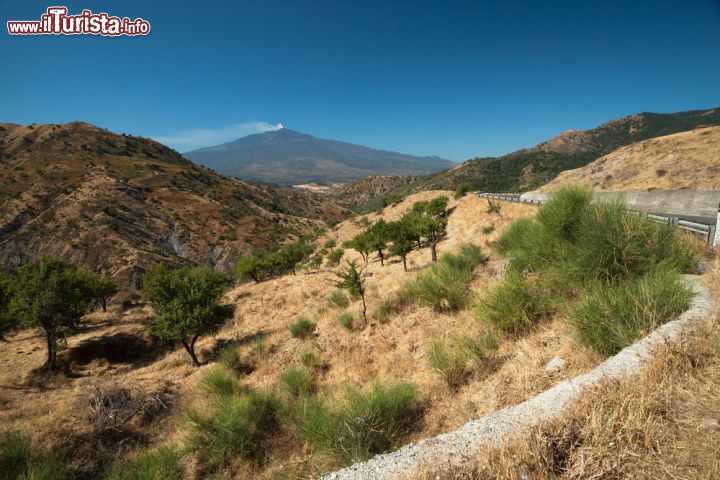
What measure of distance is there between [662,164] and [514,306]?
58224mm

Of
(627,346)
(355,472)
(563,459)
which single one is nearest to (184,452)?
(355,472)

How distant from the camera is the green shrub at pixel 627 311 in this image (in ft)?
12.5

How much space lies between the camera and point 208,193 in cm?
8838

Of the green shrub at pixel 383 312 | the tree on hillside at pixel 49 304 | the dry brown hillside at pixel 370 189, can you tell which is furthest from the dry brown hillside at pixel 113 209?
the dry brown hillside at pixel 370 189

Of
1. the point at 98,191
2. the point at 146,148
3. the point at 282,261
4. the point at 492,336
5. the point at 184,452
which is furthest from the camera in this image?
the point at 146,148

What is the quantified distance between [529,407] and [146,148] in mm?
141242

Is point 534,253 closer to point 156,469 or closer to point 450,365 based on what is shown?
point 450,365

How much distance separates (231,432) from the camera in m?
5.06

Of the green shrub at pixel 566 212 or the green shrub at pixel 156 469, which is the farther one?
the green shrub at pixel 566 212

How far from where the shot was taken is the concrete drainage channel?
2.69 meters

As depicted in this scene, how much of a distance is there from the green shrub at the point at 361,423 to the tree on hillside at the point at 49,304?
2003 cm

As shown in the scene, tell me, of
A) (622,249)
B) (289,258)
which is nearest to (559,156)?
(289,258)

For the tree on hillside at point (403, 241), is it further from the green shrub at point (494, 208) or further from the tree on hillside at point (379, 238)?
the green shrub at point (494, 208)

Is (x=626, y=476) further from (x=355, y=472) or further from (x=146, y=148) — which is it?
(x=146, y=148)
